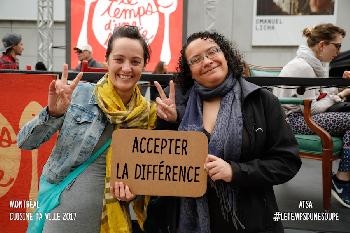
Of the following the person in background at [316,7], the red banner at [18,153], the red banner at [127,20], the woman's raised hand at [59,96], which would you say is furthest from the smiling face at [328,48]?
the person in background at [316,7]

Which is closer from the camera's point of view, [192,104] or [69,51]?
[192,104]

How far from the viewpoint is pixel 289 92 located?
9.82 ft

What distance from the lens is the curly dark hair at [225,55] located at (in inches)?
63.6

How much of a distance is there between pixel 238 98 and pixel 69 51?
7.27 metres

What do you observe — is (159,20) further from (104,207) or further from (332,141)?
(104,207)

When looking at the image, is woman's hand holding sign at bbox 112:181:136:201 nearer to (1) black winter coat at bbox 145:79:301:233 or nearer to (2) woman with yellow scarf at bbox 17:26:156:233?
(2) woman with yellow scarf at bbox 17:26:156:233

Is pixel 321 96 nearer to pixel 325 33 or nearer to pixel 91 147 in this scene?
pixel 325 33

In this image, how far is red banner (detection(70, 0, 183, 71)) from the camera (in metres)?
8.22

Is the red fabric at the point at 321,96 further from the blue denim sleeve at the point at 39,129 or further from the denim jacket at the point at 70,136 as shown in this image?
the blue denim sleeve at the point at 39,129

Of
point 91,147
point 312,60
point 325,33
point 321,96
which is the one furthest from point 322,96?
point 91,147

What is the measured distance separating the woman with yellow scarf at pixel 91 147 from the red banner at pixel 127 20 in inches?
261

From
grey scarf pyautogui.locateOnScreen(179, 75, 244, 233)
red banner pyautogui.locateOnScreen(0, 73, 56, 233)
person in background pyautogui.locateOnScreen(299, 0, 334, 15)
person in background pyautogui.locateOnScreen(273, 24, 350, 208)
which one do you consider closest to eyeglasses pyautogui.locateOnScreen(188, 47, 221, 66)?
grey scarf pyautogui.locateOnScreen(179, 75, 244, 233)

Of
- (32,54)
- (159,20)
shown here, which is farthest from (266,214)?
(32,54)

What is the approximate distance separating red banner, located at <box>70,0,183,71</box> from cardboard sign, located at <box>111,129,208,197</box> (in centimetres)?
685
